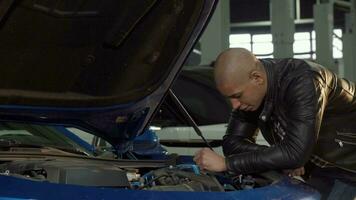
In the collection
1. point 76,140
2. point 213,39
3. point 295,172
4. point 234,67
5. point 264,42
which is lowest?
point 295,172

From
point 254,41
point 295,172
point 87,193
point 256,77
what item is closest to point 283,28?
point 295,172

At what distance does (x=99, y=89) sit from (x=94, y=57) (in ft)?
0.73

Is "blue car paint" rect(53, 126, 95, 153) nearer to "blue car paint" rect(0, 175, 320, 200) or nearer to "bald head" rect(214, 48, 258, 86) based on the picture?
"bald head" rect(214, 48, 258, 86)

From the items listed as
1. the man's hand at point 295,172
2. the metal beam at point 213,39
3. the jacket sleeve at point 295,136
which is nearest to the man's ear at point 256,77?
the jacket sleeve at point 295,136

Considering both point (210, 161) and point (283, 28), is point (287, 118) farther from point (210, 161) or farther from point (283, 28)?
point (283, 28)

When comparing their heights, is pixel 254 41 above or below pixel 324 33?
above

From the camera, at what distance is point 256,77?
2.54m

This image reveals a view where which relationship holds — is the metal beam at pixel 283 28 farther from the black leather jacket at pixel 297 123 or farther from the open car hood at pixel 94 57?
the open car hood at pixel 94 57

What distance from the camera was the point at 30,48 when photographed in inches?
95.4

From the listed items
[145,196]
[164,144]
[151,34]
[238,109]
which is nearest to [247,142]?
[238,109]

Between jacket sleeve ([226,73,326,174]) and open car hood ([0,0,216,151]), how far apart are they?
0.52 m

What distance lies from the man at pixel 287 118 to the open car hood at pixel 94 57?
30 centimetres

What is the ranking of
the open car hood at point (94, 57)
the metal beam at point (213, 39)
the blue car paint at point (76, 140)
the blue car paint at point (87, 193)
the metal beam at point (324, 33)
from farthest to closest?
1. the metal beam at point (324, 33)
2. the metal beam at point (213, 39)
3. the blue car paint at point (76, 140)
4. the open car hood at point (94, 57)
5. the blue car paint at point (87, 193)

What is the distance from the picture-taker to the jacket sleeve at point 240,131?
2.87m
